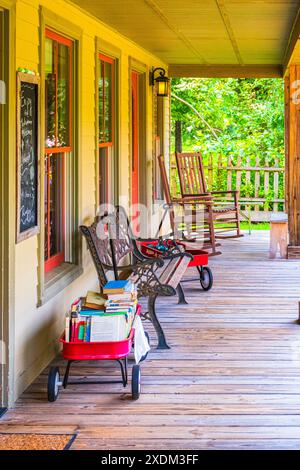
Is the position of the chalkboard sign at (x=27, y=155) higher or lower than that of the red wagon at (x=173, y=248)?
higher

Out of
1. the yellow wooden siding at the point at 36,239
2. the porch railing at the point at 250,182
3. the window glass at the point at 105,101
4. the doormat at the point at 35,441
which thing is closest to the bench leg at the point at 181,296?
the yellow wooden siding at the point at 36,239

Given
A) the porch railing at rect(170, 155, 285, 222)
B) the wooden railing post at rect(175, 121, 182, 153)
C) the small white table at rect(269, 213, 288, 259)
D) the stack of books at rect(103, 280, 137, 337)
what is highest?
the wooden railing post at rect(175, 121, 182, 153)

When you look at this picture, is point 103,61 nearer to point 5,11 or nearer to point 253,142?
point 5,11

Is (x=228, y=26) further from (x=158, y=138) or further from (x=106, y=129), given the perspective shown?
(x=158, y=138)

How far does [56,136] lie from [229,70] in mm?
6311

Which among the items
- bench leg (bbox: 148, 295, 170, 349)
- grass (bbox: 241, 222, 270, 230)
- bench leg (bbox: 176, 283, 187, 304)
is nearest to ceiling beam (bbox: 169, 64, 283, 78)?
grass (bbox: 241, 222, 270, 230)

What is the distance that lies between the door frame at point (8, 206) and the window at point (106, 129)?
9.83 ft

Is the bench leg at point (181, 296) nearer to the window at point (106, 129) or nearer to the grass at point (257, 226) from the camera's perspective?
the window at point (106, 129)

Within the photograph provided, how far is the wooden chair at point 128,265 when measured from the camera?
581 cm

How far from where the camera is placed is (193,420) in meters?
4.28

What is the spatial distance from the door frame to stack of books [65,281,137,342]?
458 millimetres

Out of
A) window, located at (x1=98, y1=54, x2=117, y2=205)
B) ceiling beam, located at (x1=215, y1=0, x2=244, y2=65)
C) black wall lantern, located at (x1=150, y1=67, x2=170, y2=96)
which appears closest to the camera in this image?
ceiling beam, located at (x1=215, y1=0, x2=244, y2=65)

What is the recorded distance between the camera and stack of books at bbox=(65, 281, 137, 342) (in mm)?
4789

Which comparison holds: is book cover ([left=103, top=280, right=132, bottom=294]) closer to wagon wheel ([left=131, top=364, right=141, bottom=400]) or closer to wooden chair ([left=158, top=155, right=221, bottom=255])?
wagon wheel ([left=131, top=364, right=141, bottom=400])
